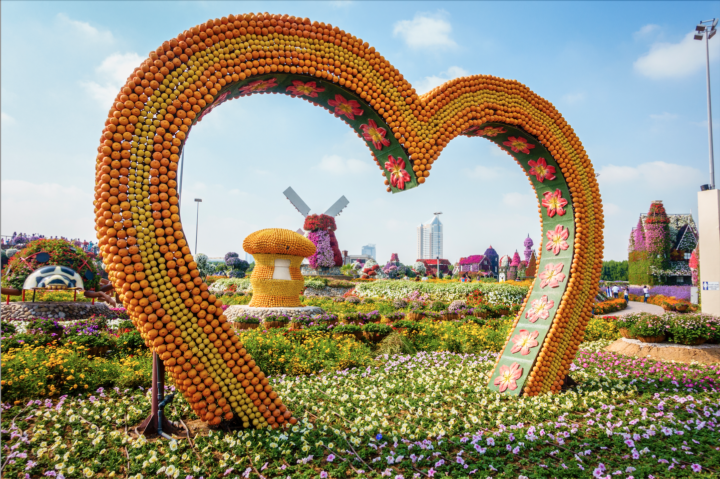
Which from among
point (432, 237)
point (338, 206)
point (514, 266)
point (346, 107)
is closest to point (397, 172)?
point (346, 107)

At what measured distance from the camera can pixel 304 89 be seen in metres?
4.09

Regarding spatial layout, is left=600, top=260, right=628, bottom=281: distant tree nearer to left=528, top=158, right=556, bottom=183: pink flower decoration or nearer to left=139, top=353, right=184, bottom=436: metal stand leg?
left=528, top=158, right=556, bottom=183: pink flower decoration

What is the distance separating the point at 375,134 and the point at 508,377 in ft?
11.5

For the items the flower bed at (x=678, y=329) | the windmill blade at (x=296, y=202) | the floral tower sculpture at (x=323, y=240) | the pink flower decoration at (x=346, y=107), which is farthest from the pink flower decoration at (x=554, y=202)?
the windmill blade at (x=296, y=202)

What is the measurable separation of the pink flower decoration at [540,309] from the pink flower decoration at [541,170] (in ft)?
5.44

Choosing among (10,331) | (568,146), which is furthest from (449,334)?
(10,331)

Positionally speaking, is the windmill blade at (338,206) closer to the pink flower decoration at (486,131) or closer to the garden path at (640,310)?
the garden path at (640,310)

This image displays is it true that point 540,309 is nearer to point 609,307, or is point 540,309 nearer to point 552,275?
point 552,275

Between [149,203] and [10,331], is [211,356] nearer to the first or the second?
[149,203]

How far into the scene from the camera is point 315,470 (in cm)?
318

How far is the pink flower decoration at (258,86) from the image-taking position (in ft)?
12.7

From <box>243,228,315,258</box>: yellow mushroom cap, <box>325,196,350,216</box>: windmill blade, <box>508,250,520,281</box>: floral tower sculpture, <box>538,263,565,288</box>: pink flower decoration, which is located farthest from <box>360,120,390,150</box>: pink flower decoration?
<box>508,250,520,281</box>: floral tower sculpture

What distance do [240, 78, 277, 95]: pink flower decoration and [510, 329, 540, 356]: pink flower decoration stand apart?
14.4 feet

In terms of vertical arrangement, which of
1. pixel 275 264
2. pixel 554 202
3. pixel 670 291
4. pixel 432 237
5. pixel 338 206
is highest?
pixel 432 237
